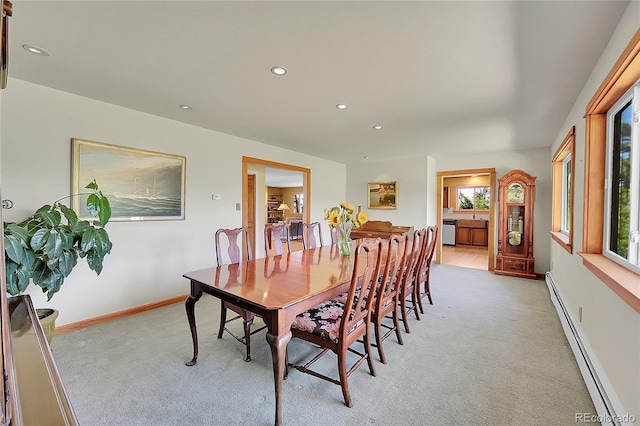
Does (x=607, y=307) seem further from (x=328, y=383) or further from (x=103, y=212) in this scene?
(x=103, y=212)

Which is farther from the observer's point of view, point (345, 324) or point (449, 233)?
point (449, 233)

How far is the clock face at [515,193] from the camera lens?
4949mm

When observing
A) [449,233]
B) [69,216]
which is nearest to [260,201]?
[69,216]

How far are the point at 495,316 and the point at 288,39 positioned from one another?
133 inches

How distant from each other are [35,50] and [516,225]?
252 inches

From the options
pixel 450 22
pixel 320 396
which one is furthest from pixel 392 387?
pixel 450 22

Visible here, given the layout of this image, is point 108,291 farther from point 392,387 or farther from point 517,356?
point 517,356

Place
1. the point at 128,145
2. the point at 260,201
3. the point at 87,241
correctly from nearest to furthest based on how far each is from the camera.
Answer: the point at 87,241
the point at 128,145
the point at 260,201

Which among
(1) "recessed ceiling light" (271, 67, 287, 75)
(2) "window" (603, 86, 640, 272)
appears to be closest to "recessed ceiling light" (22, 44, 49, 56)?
(1) "recessed ceiling light" (271, 67, 287, 75)

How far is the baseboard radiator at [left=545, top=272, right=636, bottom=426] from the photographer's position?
1508 mm

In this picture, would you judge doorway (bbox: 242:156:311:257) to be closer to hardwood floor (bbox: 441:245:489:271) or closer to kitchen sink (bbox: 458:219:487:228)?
hardwood floor (bbox: 441:245:489:271)

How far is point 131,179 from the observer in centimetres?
317

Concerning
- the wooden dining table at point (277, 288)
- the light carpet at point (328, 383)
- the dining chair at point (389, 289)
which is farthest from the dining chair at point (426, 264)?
the wooden dining table at point (277, 288)

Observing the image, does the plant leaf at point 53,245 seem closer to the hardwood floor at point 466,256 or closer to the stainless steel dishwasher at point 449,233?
the hardwood floor at point 466,256
